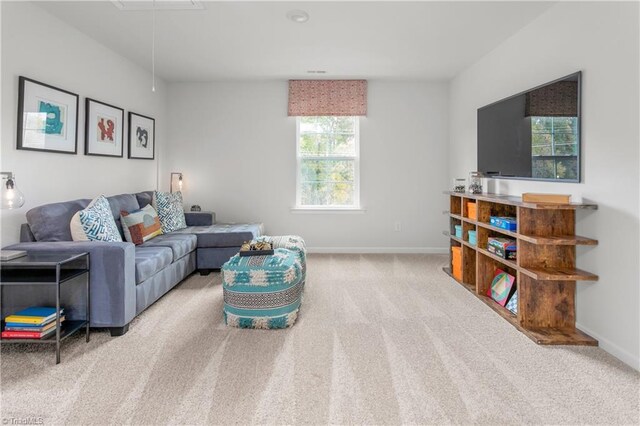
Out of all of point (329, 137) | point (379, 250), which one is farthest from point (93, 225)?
point (379, 250)

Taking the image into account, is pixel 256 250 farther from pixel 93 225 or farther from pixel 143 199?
pixel 143 199

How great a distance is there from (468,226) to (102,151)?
389 cm

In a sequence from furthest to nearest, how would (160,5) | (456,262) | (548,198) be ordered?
(456,262), (160,5), (548,198)

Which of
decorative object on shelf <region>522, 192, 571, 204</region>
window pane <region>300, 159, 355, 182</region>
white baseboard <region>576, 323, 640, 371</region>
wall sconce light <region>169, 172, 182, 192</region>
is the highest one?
window pane <region>300, 159, 355, 182</region>

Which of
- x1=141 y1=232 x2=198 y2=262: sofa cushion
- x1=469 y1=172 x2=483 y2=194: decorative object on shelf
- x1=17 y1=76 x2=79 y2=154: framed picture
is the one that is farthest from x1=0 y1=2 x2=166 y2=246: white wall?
x1=469 y1=172 x2=483 y2=194: decorative object on shelf

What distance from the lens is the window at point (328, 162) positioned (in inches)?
213

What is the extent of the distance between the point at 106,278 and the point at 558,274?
9.96 feet

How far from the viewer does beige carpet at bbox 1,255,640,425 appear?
1.70m

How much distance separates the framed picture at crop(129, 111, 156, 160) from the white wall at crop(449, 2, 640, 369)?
14.2 ft

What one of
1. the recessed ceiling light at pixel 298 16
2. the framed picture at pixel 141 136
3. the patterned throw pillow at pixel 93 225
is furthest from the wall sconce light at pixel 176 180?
the recessed ceiling light at pixel 298 16

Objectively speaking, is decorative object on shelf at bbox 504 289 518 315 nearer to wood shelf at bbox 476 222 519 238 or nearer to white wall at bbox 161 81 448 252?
wood shelf at bbox 476 222 519 238

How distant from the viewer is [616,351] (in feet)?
7.48

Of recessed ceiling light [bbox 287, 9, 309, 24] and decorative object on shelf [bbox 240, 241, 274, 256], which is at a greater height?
recessed ceiling light [bbox 287, 9, 309, 24]

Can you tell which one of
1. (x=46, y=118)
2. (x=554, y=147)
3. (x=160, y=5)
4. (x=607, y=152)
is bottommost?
(x=607, y=152)
